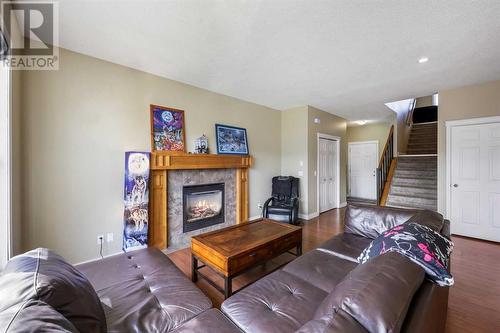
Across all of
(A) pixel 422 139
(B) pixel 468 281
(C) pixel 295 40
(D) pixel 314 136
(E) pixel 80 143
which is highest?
(C) pixel 295 40

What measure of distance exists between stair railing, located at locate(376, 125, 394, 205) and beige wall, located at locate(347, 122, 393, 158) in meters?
1.14

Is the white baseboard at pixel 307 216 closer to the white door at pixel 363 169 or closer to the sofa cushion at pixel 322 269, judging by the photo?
the sofa cushion at pixel 322 269

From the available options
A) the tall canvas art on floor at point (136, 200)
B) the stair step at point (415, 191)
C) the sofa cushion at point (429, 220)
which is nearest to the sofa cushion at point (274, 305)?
the sofa cushion at point (429, 220)

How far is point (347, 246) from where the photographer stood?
6.96ft

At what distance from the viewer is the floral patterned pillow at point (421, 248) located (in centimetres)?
109

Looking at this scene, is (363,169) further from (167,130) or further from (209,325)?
(209,325)

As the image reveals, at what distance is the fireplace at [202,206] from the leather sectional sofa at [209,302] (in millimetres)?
1453

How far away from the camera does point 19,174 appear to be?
2070mm

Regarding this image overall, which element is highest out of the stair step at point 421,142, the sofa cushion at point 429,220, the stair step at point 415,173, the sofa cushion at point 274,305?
the stair step at point 421,142

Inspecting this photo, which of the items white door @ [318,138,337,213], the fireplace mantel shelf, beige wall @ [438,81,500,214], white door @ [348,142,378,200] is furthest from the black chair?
white door @ [348,142,378,200]

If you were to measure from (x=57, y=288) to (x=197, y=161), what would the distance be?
2.58 meters

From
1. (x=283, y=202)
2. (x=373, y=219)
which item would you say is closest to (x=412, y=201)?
(x=283, y=202)

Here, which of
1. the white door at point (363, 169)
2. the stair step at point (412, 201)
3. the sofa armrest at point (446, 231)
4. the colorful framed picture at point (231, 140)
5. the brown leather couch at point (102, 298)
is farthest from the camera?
the white door at point (363, 169)

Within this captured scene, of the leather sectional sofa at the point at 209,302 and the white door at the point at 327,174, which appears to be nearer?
the leather sectional sofa at the point at 209,302
